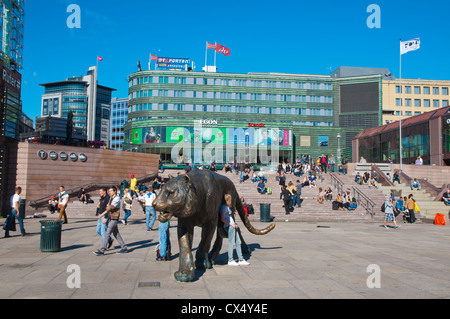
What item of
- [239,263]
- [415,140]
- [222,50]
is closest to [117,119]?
[222,50]

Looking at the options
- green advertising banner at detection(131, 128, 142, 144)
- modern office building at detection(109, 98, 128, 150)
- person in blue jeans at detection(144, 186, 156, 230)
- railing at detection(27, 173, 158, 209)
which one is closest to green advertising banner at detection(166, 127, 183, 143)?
green advertising banner at detection(131, 128, 142, 144)

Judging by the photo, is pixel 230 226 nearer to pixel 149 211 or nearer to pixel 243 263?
pixel 243 263

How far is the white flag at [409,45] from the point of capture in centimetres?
3460

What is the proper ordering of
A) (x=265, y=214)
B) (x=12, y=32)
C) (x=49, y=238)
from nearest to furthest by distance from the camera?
(x=49, y=238)
(x=265, y=214)
(x=12, y=32)

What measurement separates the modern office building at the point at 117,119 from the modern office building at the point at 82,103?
45.9 ft

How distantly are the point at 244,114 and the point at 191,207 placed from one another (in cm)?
6269

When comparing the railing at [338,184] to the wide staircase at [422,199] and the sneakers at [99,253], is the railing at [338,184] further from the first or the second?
the sneakers at [99,253]

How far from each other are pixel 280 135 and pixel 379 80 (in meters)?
23.9

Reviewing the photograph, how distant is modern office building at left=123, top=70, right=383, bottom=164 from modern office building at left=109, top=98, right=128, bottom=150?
8189 centimetres

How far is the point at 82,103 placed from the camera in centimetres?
16275

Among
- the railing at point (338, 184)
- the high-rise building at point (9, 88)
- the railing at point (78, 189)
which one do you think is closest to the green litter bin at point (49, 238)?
the high-rise building at point (9, 88)

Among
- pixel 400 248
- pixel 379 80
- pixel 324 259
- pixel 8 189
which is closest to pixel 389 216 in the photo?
pixel 400 248

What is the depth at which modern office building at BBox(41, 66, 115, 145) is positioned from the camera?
162 meters
